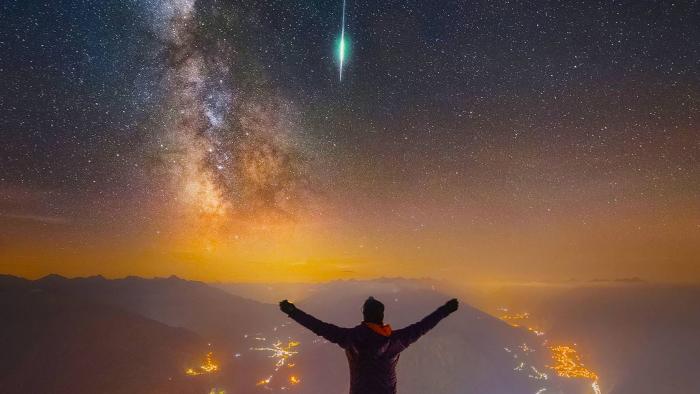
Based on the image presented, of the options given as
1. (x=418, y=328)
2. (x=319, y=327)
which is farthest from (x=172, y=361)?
(x=418, y=328)

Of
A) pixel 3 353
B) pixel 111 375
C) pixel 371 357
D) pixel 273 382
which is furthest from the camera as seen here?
pixel 273 382

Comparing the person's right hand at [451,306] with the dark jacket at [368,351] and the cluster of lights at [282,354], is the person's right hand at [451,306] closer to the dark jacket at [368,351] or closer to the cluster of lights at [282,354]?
the dark jacket at [368,351]

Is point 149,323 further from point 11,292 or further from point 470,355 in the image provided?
point 470,355

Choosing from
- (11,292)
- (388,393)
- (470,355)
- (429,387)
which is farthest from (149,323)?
(388,393)

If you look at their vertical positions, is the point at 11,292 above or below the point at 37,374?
above

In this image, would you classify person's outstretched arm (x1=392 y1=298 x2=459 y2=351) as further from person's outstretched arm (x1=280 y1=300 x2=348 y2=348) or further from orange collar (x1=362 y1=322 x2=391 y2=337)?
person's outstretched arm (x1=280 y1=300 x2=348 y2=348)

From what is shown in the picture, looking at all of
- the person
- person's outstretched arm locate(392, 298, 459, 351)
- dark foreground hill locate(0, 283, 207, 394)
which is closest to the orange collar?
the person

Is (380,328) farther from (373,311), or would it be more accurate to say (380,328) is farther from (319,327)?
(319,327)
